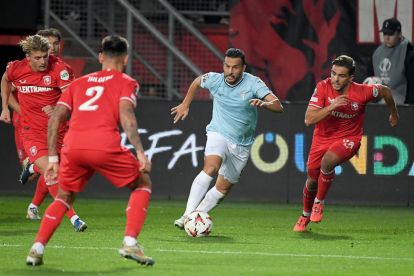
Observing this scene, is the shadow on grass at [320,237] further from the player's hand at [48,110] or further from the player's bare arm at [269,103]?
the player's hand at [48,110]

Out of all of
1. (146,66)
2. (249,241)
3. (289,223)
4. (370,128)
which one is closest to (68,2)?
(146,66)

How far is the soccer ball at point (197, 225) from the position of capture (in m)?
12.8

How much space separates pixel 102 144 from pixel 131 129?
0.29 m

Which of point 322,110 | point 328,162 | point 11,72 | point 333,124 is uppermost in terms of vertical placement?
point 11,72

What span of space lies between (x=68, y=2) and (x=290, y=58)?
394cm

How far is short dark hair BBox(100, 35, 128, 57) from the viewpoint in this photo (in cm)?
1002

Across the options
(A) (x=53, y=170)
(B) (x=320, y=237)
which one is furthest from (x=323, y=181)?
(A) (x=53, y=170)

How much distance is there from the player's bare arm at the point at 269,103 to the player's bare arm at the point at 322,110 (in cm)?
58

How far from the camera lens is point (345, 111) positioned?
543 inches

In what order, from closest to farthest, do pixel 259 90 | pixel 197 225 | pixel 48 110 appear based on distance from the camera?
pixel 197 225 → pixel 259 90 → pixel 48 110

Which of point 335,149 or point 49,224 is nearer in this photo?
point 49,224

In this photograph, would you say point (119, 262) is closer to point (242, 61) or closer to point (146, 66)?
point (242, 61)

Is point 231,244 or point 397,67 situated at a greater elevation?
Result: point 397,67

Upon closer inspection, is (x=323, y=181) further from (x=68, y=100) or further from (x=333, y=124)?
(x=68, y=100)
